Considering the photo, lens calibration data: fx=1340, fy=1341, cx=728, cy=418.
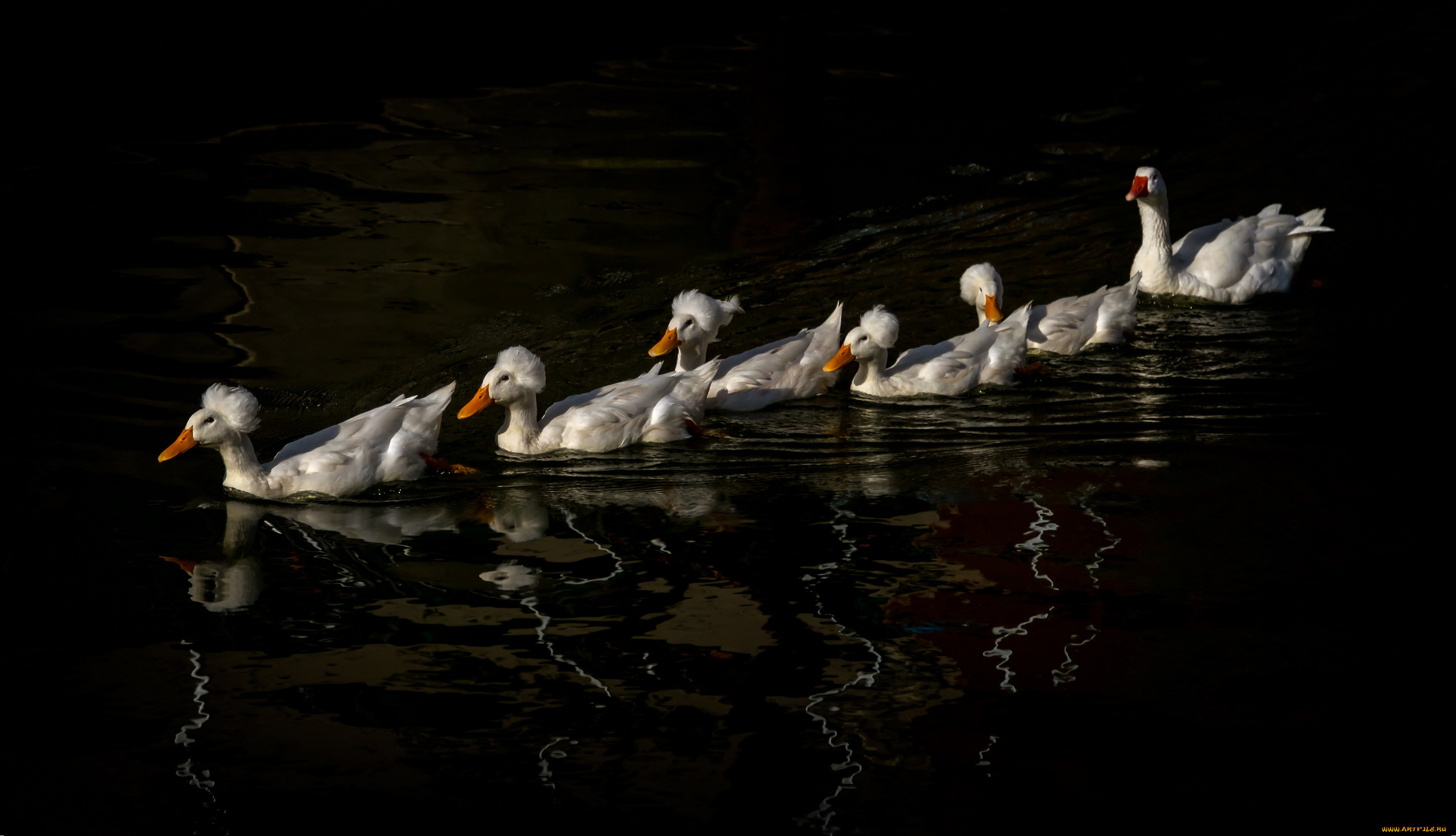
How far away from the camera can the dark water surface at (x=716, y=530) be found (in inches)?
183

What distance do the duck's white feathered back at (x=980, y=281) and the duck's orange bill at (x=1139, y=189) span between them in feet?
4.94

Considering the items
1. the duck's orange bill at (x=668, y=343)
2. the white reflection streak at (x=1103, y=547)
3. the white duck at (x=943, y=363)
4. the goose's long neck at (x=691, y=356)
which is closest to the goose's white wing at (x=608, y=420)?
the duck's orange bill at (x=668, y=343)

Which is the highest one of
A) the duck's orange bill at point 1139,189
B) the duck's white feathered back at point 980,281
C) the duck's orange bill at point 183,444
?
the duck's orange bill at point 1139,189

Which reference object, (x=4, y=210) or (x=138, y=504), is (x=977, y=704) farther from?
(x=4, y=210)

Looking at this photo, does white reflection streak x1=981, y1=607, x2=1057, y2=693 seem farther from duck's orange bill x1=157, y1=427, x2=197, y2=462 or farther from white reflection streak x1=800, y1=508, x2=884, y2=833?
duck's orange bill x1=157, y1=427, x2=197, y2=462

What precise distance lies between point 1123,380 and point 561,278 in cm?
456

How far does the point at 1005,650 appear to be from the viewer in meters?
5.33

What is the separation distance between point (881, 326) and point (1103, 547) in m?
2.48

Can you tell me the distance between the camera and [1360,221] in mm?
11539

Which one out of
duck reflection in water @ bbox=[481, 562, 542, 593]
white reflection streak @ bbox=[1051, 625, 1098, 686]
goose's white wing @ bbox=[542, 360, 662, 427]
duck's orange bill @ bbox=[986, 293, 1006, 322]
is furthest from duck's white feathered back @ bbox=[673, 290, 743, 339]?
white reflection streak @ bbox=[1051, 625, 1098, 686]

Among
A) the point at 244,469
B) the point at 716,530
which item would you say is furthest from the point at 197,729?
the point at 716,530

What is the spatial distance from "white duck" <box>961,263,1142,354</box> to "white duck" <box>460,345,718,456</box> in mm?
2179

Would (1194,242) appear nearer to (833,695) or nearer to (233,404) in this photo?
(833,695)

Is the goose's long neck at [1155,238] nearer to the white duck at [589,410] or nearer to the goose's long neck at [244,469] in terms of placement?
the white duck at [589,410]
